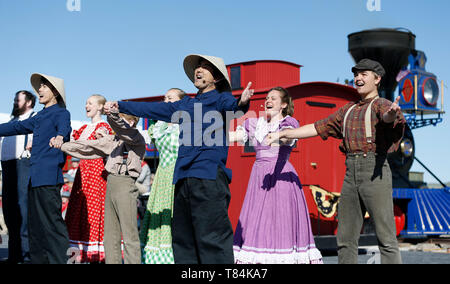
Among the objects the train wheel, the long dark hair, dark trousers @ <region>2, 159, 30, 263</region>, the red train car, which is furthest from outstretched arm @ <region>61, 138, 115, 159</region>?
the train wheel

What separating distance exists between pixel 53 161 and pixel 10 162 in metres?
1.98

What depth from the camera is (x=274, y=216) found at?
18.9 feet

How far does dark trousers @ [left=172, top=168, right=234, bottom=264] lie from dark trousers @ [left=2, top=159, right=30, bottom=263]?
3.44m

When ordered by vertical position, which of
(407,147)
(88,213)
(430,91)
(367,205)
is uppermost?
(430,91)

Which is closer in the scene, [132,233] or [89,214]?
[132,233]

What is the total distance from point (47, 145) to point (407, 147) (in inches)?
390

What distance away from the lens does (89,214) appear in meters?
6.41

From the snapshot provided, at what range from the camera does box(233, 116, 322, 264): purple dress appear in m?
5.68

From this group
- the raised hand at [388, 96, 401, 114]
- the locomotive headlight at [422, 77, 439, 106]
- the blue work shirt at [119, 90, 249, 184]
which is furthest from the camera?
the locomotive headlight at [422, 77, 439, 106]

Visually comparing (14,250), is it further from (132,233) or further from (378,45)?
(378,45)

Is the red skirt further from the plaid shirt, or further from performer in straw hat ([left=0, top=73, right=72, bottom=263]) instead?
the plaid shirt

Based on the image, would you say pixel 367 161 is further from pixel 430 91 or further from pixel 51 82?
pixel 430 91

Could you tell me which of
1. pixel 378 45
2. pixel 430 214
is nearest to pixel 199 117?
pixel 430 214

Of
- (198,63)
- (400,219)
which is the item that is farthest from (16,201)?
(400,219)
